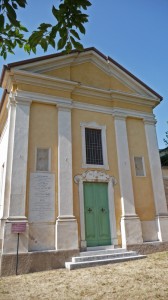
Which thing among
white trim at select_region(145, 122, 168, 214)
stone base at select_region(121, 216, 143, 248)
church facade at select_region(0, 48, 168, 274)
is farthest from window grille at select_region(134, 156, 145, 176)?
stone base at select_region(121, 216, 143, 248)

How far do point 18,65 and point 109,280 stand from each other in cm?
785

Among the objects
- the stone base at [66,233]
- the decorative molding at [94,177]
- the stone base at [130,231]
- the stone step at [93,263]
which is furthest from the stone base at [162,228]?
the stone base at [66,233]

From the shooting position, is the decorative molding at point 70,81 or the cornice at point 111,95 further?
the cornice at point 111,95

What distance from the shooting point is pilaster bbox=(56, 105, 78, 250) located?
7.75 metres

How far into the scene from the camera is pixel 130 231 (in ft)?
28.8

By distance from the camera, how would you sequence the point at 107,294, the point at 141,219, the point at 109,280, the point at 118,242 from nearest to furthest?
1. the point at 107,294
2. the point at 109,280
3. the point at 118,242
4. the point at 141,219

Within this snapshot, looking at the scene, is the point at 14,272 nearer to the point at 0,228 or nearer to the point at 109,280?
the point at 0,228

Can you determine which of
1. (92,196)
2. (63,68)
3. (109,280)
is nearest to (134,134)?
(92,196)

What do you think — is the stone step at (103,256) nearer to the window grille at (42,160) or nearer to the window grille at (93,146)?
the window grille at (42,160)

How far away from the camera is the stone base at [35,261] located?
22.1 ft

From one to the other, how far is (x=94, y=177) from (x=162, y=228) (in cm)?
342

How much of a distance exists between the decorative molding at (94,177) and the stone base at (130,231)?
150 centimetres

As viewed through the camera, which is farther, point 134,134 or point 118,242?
point 134,134

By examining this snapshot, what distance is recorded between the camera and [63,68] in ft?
33.5
